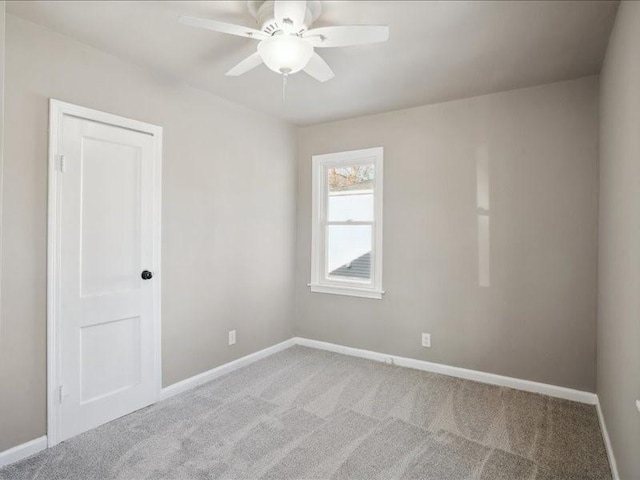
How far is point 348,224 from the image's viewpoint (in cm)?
420

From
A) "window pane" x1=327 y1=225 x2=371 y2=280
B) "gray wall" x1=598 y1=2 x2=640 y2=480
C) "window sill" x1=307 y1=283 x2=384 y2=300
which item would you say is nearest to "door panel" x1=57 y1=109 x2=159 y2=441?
"window sill" x1=307 y1=283 x2=384 y2=300

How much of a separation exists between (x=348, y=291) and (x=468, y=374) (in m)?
1.42

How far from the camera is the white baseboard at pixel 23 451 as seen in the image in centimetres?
215

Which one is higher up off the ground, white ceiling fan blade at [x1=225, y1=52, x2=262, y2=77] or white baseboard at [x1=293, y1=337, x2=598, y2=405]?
white ceiling fan blade at [x1=225, y1=52, x2=262, y2=77]

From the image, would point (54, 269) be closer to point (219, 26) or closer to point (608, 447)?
point (219, 26)

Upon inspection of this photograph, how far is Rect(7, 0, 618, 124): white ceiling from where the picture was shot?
2.08 meters

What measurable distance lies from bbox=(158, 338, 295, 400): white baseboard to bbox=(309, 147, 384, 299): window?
81 cm

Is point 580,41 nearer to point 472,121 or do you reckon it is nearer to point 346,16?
point 472,121

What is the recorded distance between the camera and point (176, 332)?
3133 mm

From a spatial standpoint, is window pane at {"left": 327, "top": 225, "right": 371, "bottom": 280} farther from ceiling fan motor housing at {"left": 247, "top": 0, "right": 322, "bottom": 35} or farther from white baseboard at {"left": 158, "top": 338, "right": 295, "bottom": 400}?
ceiling fan motor housing at {"left": 247, "top": 0, "right": 322, "bottom": 35}

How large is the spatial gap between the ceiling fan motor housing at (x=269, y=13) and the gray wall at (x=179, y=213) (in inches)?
50.7

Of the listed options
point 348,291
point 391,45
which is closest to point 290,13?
point 391,45

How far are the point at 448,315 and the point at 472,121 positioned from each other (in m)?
1.81

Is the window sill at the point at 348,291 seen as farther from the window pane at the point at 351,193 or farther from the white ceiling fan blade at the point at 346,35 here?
the white ceiling fan blade at the point at 346,35
